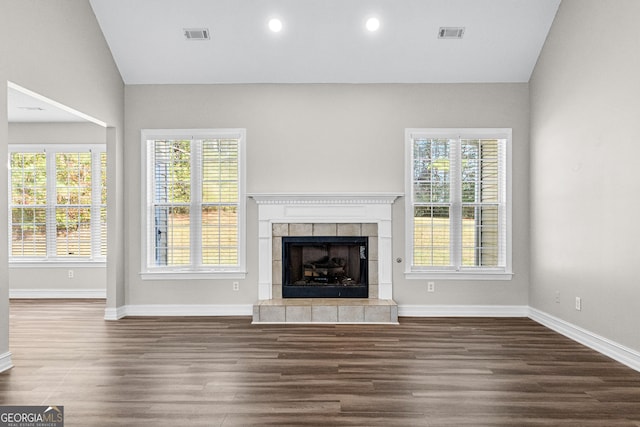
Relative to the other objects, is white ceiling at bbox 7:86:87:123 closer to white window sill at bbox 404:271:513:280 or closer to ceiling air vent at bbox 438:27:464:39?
ceiling air vent at bbox 438:27:464:39

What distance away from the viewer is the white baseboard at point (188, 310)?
6123 mm

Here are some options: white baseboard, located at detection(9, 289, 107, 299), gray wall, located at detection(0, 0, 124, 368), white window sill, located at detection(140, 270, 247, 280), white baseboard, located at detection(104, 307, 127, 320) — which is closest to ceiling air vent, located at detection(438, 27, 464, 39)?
white window sill, located at detection(140, 270, 247, 280)

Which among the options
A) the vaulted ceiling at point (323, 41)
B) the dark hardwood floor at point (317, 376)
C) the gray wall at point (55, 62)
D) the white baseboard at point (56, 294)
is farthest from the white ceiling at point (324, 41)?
the white baseboard at point (56, 294)

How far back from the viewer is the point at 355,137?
6117mm

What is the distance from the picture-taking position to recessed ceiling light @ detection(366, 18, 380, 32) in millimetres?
5398

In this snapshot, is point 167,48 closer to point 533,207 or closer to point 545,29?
point 545,29

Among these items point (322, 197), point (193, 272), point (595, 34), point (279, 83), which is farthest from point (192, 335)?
point (595, 34)

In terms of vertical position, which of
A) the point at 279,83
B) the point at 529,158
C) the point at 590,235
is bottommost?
the point at 590,235

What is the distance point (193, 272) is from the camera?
616cm

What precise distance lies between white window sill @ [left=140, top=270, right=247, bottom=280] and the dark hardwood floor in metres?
0.75

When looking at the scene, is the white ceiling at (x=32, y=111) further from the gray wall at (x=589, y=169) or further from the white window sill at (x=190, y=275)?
the gray wall at (x=589, y=169)

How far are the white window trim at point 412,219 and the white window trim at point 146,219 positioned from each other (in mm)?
2120

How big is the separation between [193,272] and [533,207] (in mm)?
4408

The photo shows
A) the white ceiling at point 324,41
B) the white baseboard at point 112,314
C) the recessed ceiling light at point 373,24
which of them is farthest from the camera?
the white baseboard at point 112,314
